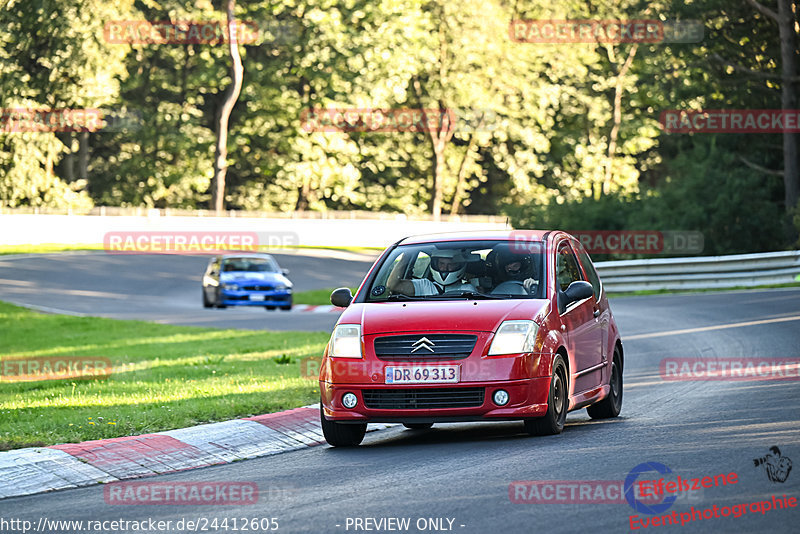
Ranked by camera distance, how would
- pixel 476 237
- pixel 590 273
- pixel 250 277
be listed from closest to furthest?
pixel 476 237 < pixel 590 273 < pixel 250 277

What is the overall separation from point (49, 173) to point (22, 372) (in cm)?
4435

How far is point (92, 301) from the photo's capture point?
3412 cm

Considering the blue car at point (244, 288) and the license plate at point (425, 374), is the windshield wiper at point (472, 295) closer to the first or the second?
the license plate at point (425, 374)

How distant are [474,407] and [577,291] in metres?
1.58

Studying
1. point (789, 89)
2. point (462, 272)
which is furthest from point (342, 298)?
point (789, 89)

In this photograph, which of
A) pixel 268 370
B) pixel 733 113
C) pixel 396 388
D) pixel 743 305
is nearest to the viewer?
pixel 396 388

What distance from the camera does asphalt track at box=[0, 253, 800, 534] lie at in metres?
6.66

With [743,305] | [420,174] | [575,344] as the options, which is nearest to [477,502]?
[575,344]

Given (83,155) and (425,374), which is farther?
(83,155)

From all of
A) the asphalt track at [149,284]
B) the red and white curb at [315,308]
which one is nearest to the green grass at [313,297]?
the red and white curb at [315,308]

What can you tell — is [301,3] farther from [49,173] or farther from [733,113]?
[733,113]

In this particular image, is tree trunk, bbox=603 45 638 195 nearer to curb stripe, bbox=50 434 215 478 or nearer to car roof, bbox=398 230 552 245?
car roof, bbox=398 230 552 245

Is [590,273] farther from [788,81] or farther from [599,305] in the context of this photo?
[788,81]

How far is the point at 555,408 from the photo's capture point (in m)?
9.90
